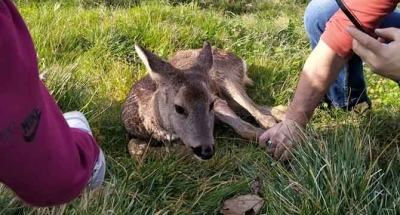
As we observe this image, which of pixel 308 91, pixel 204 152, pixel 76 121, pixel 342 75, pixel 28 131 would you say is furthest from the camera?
pixel 342 75

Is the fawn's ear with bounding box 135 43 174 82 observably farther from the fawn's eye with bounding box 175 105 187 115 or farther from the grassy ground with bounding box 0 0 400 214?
the grassy ground with bounding box 0 0 400 214

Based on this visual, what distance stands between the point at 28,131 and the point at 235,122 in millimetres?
2694

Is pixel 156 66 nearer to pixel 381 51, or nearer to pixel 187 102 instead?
pixel 187 102

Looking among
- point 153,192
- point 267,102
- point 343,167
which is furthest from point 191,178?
point 267,102

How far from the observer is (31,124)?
168cm

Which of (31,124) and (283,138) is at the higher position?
(31,124)

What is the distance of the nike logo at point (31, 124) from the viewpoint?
1667 millimetres

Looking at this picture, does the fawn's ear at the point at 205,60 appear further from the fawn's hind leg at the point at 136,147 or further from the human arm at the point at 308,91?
the human arm at the point at 308,91

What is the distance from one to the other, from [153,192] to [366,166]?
100 centimetres

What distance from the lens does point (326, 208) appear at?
8.80 ft

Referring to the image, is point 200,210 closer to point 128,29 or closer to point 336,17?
point 336,17

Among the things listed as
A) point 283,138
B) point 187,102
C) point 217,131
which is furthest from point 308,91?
point 217,131

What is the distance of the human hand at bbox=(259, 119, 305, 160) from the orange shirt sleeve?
0.44 meters

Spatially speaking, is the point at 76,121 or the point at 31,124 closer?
the point at 31,124
